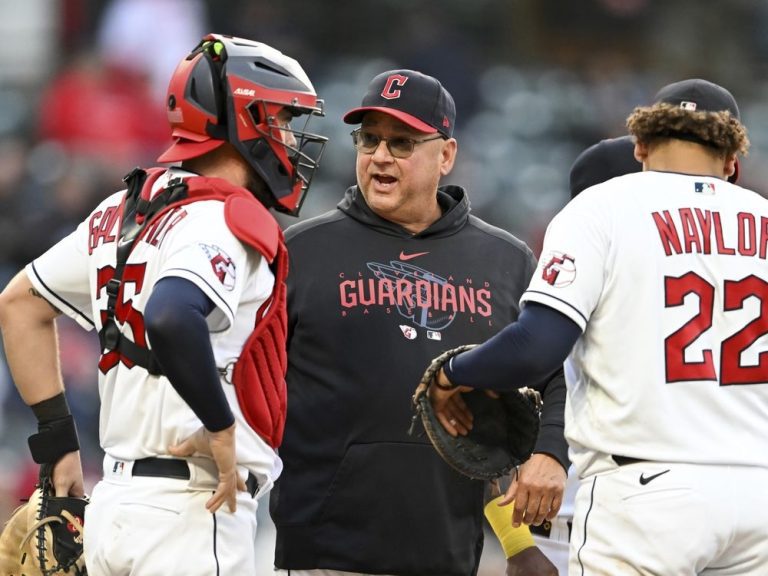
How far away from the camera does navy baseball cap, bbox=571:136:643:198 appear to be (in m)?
4.65

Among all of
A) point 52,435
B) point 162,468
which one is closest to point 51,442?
point 52,435

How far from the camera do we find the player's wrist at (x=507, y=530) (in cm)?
448

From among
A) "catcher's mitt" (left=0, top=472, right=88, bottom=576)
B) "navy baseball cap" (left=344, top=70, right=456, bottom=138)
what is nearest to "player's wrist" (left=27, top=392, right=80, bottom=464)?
"catcher's mitt" (left=0, top=472, right=88, bottom=576)

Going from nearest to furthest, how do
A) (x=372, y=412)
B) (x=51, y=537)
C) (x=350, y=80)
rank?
(x=51, y=537) < (x=372, y=412) < (x=350, y=80)

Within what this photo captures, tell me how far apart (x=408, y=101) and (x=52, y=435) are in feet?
5.33

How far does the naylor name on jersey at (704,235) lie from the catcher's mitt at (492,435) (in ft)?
2.22

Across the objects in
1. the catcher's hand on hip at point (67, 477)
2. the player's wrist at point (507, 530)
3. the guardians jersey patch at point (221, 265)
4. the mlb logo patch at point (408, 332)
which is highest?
the guardians jersey patch at point (221, 265)

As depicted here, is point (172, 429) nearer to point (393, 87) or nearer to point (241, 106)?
point (241, 106)

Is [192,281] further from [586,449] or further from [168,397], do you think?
[586,449]

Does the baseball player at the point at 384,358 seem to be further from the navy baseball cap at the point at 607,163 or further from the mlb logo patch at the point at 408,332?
the navy baseball cap at the point at 607,163

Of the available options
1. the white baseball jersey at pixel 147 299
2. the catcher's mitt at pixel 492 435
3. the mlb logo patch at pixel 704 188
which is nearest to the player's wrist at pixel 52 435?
the white baseball jersey at pixel 147 299

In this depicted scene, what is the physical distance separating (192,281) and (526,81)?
9142mm

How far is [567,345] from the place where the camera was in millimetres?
3441

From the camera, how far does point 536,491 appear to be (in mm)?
3938
